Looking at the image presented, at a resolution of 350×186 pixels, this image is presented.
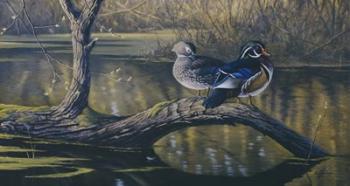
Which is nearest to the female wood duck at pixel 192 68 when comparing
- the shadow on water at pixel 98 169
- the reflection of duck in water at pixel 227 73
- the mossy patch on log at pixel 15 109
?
the reflection of duck in water at pixel 227 73

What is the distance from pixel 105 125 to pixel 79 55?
0.34m

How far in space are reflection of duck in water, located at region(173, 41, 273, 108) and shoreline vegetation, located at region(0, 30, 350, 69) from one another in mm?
37

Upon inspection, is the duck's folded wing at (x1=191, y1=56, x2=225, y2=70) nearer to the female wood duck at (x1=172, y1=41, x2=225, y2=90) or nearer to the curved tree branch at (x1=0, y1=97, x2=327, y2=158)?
the female wood duck at (x1=172, y1=41, x2=225, y2=90)

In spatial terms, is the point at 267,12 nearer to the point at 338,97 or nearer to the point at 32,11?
the point at 338,97

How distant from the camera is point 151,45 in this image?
3.15 metres

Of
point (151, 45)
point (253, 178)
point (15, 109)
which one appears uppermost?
point (151, 45)

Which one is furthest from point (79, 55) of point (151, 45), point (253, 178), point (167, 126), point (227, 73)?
point (253, 178)

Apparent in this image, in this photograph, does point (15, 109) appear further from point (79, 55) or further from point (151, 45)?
point (151, 45)

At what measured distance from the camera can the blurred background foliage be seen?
3.10m

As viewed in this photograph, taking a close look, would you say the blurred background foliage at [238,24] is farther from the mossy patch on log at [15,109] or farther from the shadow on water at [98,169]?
the shadow on water at [98,169]

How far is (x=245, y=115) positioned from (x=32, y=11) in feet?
3.50

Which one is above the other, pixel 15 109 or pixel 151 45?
pixel 151 45

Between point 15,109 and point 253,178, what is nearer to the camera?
point 253,178

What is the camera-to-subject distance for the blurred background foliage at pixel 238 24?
122 inches
